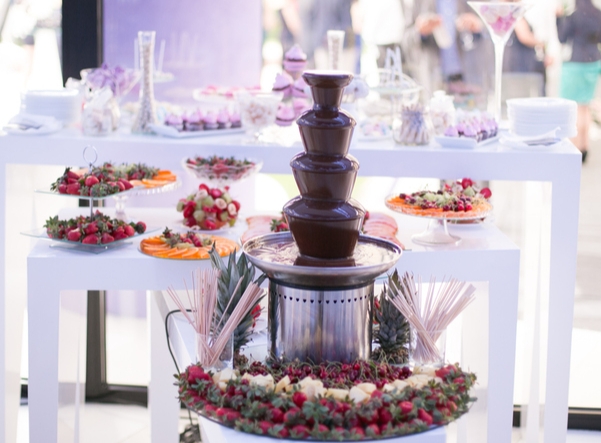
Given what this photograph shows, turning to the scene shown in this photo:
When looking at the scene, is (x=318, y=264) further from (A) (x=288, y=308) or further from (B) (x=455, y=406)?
(B) (x=455, y=406)

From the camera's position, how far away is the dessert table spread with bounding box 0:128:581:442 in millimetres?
3273

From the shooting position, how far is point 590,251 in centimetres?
425

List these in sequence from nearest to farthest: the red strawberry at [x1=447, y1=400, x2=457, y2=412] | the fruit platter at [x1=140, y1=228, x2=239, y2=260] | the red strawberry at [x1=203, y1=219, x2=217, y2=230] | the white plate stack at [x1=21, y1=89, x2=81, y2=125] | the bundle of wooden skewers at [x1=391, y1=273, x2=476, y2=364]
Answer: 1. the red strawberry at [x1=447, y1=400, x2=457, y2=412]
2. the bundle of wooden skewers at [x1=391, y1=273, x2=476, y2=364]
3. the fruit platter at [x1=140, y1=228, x2=239, y2=260]
4. the red strawberry at [x1=203, y1=219, x2=217, y2=230]
5. the white plate stack at [x1=21, y1=89, x2=81, y2=125]

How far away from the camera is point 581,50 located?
387 centimetres

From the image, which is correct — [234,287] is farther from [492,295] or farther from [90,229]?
[492,295]

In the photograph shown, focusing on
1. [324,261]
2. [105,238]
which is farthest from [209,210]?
[324,261]

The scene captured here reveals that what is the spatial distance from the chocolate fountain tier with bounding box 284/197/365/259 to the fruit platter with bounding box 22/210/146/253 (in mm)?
1205

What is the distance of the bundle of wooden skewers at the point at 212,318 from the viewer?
1901 millimetres

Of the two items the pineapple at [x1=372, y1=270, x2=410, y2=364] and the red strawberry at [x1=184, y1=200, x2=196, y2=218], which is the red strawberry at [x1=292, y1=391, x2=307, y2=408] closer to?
the pineapple at [x1=372, y1=270, x2=410, y2=364]

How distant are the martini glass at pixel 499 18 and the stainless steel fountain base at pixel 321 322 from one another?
191 cm

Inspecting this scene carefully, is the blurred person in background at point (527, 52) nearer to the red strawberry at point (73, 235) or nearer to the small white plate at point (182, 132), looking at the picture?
the small white plate at point (182, 132)

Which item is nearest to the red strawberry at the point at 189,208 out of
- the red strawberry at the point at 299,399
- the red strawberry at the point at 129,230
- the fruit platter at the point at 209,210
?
the fruit platter at the point at 209,210

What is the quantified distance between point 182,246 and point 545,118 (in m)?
1.41

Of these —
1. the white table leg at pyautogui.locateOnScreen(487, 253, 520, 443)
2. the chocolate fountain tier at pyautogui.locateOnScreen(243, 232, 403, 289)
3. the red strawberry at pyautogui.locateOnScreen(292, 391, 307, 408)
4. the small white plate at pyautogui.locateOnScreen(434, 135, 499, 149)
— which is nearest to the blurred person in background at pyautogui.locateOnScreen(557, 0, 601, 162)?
the small white plate at pyautogui.locateOnScreen(434, 135, 499, 149)
